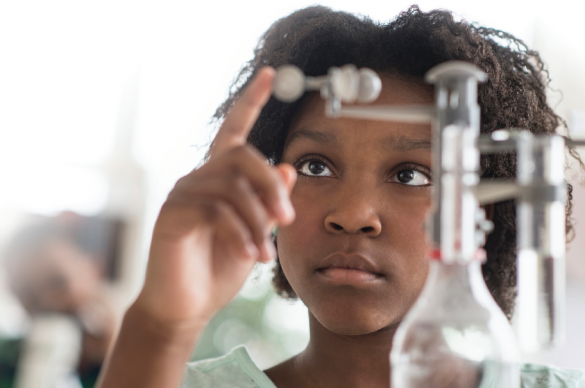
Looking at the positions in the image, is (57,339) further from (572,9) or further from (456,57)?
(572,9)

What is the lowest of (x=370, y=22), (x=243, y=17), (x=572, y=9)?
(x=370, y=22)

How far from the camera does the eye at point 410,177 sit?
83cm

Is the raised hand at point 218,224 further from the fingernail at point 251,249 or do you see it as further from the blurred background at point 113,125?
the blurred background at point 113,125

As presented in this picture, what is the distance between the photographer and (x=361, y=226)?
0.76 metres

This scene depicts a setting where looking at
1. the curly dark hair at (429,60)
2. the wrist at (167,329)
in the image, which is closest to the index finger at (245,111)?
the wrist at (167,329)

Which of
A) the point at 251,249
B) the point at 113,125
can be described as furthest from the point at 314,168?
the point at 113,125

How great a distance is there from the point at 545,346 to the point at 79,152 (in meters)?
3.20

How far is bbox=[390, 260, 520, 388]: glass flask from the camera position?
0.42m

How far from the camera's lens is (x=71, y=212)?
3.30 meters

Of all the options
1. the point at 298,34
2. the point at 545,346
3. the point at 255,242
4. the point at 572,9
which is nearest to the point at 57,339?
the point at 298,34

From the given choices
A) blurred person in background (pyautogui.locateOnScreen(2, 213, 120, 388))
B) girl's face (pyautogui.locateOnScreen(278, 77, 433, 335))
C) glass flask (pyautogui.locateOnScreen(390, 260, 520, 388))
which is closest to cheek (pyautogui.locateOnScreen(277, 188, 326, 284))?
girl's face (pyautogui.locateOnScreen(278, 77, 433, 335))

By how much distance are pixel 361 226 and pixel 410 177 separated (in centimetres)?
13

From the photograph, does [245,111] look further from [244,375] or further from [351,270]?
[244,375]

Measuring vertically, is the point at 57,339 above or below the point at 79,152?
below
